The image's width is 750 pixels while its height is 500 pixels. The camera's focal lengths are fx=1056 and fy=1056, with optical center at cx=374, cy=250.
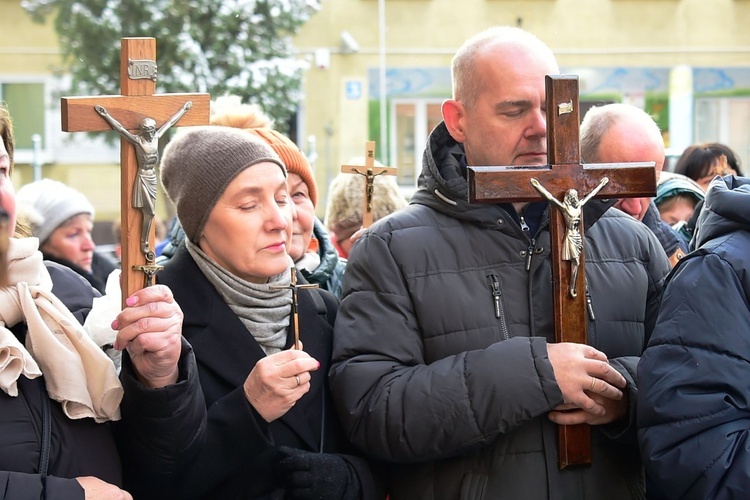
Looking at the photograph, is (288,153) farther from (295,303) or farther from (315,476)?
(315,476)

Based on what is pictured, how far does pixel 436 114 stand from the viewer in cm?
1872

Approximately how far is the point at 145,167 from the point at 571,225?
42.8 inches

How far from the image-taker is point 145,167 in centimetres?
255

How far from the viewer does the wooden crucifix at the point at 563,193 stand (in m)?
2.68

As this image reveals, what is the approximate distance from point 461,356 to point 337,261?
5.06 feet

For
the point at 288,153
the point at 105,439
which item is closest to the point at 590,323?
the point at 105,439

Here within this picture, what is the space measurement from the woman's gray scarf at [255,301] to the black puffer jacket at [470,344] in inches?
9.7

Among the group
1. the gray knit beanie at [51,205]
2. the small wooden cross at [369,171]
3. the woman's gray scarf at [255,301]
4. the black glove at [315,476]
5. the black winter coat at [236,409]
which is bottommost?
the black glove at [315,476]

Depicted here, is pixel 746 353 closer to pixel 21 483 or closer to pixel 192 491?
pixel 192 491

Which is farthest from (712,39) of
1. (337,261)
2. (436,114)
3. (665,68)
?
(337,261)

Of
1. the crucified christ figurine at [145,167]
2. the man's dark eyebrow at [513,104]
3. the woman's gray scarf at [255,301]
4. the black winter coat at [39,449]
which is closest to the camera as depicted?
the black winter coat at [39,449]

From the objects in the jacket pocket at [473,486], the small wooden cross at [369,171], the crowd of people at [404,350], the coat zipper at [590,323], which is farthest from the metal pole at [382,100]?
the jacket pocket at [473,486]

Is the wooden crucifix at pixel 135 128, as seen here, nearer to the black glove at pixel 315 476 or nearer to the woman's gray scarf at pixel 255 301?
the woman's gray scarf at pixel 255 301

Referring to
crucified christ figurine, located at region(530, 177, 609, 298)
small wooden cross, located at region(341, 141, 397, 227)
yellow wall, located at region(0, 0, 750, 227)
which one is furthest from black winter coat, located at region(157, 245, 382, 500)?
yellow wall, located at region(0, 0, 750, 227)
